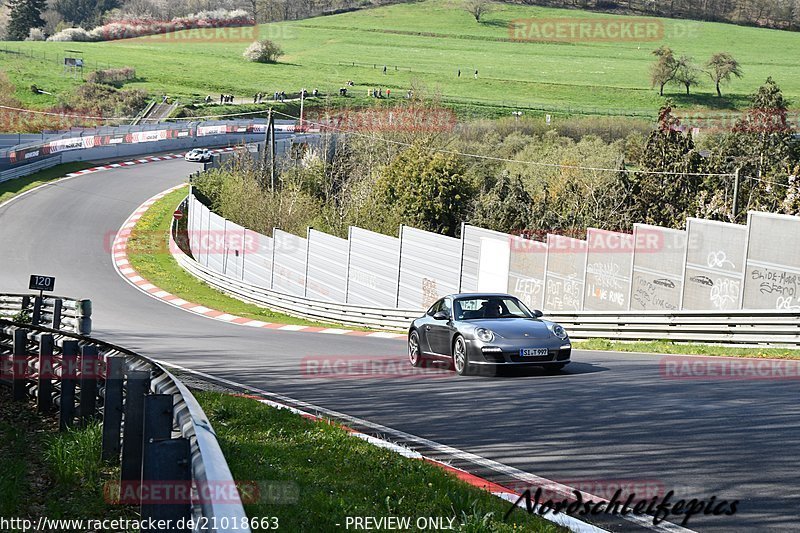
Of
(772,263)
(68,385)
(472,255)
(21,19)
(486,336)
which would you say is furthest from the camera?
(21,19)

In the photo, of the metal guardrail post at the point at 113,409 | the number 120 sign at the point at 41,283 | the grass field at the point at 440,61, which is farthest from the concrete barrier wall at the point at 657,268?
the grass field at the point at 440,61

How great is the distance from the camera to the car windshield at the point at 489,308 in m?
15.7

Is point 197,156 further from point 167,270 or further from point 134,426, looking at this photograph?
point 134,426

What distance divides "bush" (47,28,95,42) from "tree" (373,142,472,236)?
11885cm

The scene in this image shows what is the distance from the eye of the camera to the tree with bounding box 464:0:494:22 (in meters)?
166

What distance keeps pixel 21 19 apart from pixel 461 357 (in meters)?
163

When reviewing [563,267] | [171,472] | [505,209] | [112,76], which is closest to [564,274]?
[563,267]

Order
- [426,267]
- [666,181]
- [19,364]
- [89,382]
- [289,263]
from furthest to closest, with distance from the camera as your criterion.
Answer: [666,181] → [289,263] → [426,267] → [19,364] → [89,382]

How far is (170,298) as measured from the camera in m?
36.2

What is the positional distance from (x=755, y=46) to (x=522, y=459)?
140 meters

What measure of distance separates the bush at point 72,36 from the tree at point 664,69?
Result: 290ft

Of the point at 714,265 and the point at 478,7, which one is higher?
the point at 478,7

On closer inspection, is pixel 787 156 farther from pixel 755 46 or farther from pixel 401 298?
pixel 755 46

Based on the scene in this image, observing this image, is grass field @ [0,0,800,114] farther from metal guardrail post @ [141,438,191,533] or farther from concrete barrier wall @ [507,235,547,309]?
metal guardrail post @ [141,438,191,533]
